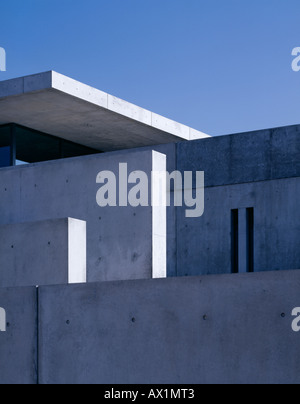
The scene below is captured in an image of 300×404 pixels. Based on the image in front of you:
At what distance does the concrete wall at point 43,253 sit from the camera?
1180 cm

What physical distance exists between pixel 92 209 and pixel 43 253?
148cm

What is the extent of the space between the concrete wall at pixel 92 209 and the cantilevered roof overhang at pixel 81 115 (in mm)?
2248

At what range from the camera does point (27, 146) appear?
1830 cm

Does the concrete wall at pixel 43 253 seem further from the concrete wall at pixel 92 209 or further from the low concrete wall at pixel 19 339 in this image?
the low concrete wall at pixel 19 339

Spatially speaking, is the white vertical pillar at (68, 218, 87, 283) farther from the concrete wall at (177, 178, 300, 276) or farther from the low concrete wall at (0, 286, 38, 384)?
the concrete wall at (177, 178, 300, 276)

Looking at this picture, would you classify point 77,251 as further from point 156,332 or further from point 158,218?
point 156,332

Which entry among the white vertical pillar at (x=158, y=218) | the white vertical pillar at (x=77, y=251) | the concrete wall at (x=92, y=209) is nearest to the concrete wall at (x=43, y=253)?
the white vertical pillar at (x=77, y=251)

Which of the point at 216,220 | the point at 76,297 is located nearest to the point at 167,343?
the point at 76,297

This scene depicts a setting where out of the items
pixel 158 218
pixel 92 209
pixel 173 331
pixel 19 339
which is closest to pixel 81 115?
pixel 92 209

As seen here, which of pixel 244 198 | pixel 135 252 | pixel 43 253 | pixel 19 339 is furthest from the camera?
pixel 244 198

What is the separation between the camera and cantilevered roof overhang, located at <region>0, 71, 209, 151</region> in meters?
15.6

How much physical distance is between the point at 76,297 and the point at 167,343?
4.58 feet

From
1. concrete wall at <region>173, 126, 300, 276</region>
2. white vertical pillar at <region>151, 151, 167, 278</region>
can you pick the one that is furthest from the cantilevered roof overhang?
white vertical pillar at <region>151, 151, 167, 278</region>
